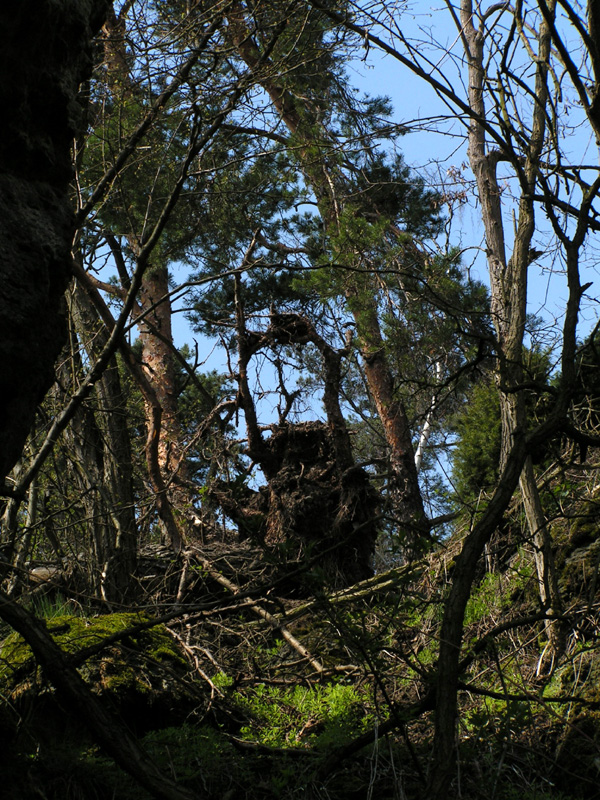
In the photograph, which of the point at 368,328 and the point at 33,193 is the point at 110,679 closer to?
the point at 33,193

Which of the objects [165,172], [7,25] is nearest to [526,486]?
[7,25]

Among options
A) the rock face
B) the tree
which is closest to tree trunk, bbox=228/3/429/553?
the tree

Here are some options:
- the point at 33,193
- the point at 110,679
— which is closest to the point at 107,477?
the point at 110,679

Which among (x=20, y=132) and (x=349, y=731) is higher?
(x=20, y=132)

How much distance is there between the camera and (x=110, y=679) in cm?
346

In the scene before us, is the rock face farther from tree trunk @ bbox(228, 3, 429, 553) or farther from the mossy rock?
tree trunk @ bbox(228, 3, 429, 553)

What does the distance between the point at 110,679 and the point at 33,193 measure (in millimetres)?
2334

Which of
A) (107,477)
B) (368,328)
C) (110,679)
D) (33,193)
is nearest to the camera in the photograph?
(33,193)

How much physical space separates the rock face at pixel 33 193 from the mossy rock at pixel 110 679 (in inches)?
59.7

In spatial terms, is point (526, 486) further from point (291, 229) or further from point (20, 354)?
point (291, 229)

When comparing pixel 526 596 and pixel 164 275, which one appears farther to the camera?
pixel 164 275

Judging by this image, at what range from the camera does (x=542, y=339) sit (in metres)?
6.01

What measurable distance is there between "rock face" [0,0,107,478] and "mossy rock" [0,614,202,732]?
59.7 inches

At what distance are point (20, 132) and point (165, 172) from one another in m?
6.19
